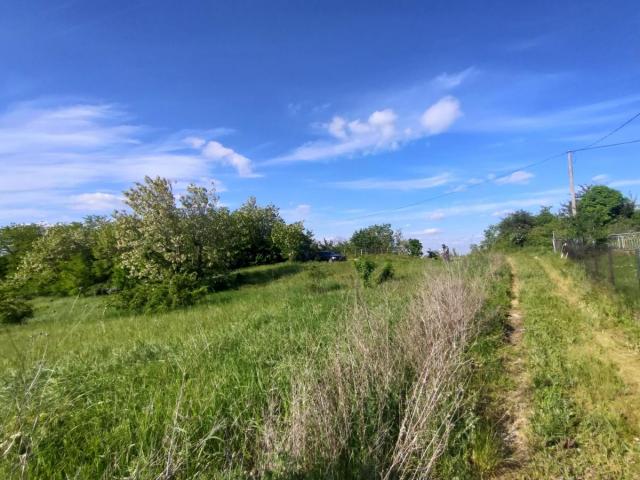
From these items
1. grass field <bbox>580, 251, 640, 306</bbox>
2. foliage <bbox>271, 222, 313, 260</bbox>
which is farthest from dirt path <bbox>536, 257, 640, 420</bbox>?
foliage <bbox>271, 222, 313, 260</bbox>

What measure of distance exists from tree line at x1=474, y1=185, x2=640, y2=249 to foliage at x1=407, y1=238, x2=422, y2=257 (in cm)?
746

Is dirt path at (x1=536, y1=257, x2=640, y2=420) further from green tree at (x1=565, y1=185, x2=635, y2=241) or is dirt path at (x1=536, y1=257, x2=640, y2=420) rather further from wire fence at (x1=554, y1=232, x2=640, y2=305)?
green tree at (x1=565, y1=185, x2=635, y2=241)

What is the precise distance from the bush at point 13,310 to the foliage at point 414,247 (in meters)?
37.2

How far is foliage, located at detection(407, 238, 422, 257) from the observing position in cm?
4471

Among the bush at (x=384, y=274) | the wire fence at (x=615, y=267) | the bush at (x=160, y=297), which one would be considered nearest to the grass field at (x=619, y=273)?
the wire fence at (x=615, y=267)

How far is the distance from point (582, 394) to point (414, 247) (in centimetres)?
4276

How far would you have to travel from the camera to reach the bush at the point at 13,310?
49.2ft

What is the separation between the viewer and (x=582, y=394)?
12.7ft

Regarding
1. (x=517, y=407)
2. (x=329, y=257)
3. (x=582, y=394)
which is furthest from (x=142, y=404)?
(x=329, y=257)

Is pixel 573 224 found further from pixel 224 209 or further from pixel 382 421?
pixel 382 421

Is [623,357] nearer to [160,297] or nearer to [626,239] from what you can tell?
[160,297]

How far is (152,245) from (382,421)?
22.9 m

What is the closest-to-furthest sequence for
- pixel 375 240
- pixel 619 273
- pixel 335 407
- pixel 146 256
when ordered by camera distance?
pixel 335 407 < pixel 619 273 < pixel 146 256 < pixel 375 240

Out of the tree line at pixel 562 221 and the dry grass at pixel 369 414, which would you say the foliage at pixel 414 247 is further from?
the dry grass at pixel 369 414
